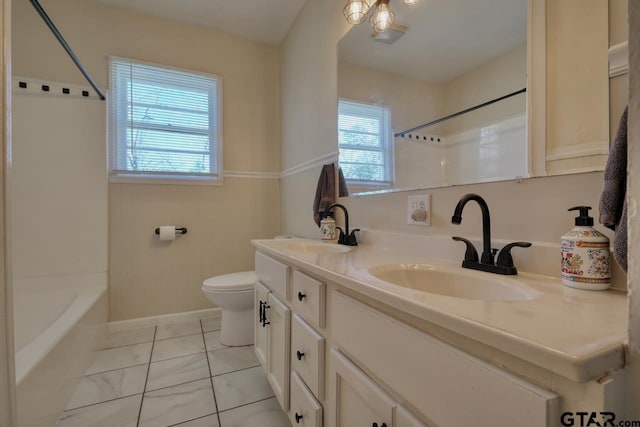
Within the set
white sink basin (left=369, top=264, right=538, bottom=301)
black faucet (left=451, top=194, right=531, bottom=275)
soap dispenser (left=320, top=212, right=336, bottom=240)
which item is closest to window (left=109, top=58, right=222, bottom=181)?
soap dispenser (left=320, top=212, right=336, bottom=240)

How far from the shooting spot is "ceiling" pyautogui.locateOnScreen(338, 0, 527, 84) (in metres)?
0.92

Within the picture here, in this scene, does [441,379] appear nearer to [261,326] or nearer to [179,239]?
[261,326]

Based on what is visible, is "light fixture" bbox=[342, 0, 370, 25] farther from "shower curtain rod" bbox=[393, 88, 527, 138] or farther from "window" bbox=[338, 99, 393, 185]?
"shower curtain rod" bbox=[393, 88, 527, 138]

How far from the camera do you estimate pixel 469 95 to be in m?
1.05

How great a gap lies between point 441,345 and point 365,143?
1226mm

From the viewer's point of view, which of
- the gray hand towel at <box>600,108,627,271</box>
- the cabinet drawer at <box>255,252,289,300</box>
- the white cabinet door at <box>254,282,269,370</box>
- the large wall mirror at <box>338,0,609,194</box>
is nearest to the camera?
Result: the gray hand towel at <box>600,108,627,271</box>

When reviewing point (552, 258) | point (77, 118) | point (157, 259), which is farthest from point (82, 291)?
point (552, 258)

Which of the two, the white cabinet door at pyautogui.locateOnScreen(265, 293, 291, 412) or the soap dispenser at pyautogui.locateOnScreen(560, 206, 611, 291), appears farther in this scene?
the white cabinet door at pyautogui.locateOnScreen(265, 293, 291, 412)

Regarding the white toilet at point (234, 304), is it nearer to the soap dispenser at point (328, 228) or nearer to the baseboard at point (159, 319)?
the baseboard at point (159, 319)

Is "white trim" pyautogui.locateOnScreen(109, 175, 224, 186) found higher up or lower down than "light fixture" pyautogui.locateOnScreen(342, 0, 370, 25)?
lower down

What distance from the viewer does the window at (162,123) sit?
223cm

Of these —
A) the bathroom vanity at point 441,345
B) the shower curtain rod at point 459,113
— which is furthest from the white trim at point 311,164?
the bathroom vanity at point 441,345

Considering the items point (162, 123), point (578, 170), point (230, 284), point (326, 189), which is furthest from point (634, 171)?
point (162, 123)

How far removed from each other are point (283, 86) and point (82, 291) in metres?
2.31
